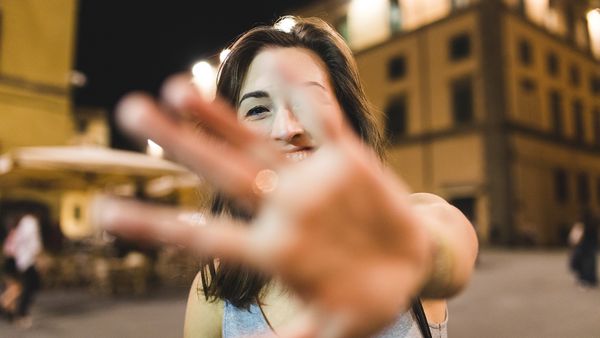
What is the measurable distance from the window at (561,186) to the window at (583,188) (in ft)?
4.03

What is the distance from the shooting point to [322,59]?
1305mm

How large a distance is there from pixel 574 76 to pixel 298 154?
29.7 meters

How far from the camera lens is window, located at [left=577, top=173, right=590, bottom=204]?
2420 centimetres

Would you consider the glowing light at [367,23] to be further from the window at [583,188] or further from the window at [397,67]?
the window at [583,188]

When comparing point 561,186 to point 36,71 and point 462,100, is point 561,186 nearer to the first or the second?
point 462,100

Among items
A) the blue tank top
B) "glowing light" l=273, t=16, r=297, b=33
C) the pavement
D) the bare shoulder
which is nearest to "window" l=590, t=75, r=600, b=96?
the pavement

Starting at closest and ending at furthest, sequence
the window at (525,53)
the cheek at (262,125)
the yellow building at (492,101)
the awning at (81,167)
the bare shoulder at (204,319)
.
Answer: the cheek at (262,125)
the bare shoulder at (204,319)
the awning at (81,167)
the yellow building at (492,101)
the window at (525,53)

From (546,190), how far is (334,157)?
2538cm

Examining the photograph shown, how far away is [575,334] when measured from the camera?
5250 millimetres

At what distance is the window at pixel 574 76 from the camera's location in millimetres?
25078

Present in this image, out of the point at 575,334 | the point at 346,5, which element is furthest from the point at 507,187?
the point at 575,334

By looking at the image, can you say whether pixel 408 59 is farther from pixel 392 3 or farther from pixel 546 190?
pixel 546 190

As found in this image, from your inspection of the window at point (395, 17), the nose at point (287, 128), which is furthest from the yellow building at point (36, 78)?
the window at point (395, 17)

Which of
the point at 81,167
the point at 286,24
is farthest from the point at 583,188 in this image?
the point at 286,24
